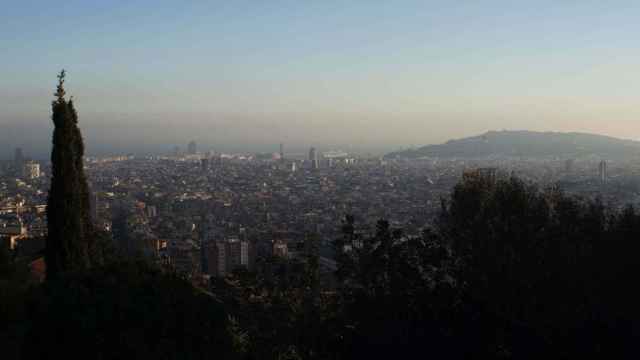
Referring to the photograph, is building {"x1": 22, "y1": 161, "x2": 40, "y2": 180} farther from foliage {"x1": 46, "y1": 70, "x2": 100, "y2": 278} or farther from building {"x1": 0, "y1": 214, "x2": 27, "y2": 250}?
foliage {"x1": 46, "y1": 70, "x2": 100, "y2": 278}

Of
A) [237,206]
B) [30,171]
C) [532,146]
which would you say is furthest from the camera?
[532,146]

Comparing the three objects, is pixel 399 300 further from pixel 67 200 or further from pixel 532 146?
pixel 532 146

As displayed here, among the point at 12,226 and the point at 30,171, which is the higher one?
the point at 30,171

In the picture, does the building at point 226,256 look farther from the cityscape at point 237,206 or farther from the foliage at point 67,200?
the foliage at point 67,200

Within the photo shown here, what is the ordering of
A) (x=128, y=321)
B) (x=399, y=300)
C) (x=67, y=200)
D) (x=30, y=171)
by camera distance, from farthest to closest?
(x=30, y=171), (x=67, y=200), (x=399, y=300), (x=128, y=321)

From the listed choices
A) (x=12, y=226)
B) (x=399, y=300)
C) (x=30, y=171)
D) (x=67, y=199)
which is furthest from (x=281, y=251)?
(x=30, y=171)

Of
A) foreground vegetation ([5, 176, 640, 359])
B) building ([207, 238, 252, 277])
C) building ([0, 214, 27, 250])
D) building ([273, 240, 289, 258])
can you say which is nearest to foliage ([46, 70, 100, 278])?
foreground vegetation ([5, 176, 640, 359])
